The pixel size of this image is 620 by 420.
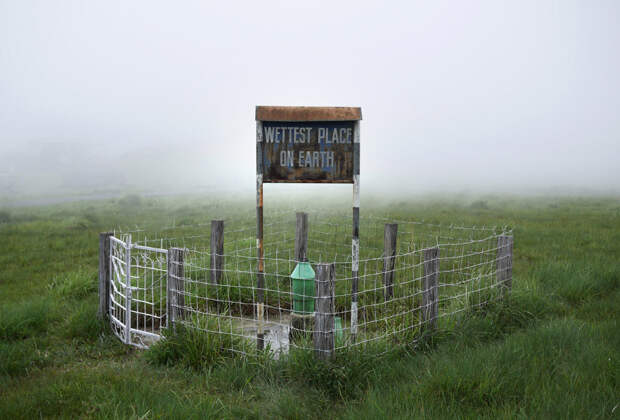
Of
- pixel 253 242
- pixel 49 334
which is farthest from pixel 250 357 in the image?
pixel 253 242

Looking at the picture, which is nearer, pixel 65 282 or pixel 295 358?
pixel 295 358

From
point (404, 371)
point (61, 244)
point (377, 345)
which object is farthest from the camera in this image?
point (61, 244)

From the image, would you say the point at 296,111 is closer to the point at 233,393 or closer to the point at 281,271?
the point at 233,393

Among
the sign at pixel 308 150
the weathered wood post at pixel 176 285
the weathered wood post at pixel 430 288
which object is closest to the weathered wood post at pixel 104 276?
the weathered wood post at pixel 176 285

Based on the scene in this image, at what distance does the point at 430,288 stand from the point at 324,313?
5.39ft

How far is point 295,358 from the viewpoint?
4.64 meters

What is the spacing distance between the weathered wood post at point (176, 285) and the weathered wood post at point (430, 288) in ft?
10.1

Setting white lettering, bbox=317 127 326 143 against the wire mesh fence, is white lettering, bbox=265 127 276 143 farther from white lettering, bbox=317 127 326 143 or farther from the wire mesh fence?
the wire mesh fence

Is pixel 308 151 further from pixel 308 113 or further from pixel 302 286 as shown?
pixel 302 286

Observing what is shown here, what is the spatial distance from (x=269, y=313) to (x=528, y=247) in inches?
360

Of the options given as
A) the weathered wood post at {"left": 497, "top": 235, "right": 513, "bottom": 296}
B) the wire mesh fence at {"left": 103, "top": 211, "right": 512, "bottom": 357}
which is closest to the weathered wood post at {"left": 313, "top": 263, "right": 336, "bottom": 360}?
the wire mesh fence at {"left": 103, "top": 211, "right": 512, "bottom": 357}

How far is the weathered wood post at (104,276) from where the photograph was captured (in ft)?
21.2

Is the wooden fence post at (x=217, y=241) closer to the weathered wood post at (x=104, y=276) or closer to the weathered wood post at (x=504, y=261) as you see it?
the weathered wood post at (x=104, y=276)

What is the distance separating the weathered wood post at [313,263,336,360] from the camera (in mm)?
4621
